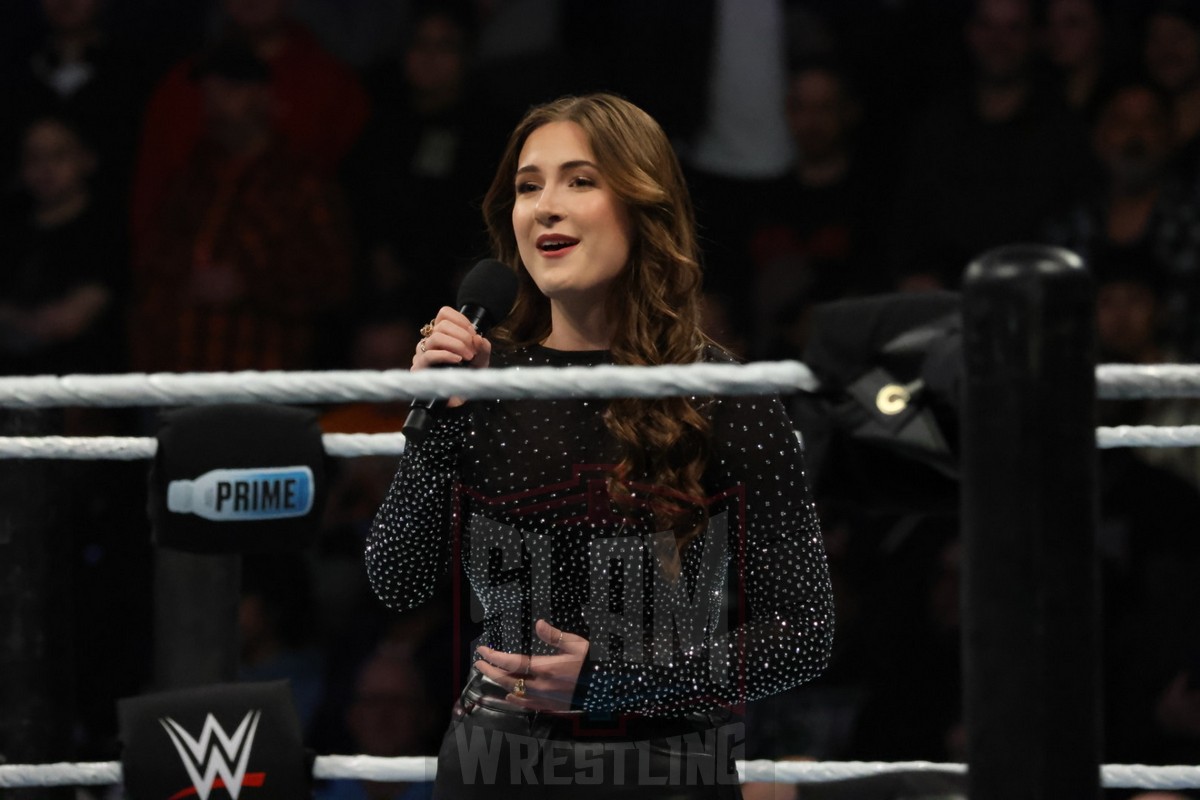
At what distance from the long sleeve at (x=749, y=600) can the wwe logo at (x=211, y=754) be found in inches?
11.4

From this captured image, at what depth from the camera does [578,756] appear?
1150 mm

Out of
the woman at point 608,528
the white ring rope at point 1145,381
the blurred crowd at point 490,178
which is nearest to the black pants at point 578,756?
the woman at point 608,528

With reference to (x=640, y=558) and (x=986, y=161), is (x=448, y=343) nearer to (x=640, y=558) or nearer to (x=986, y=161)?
(x=640, y=558)

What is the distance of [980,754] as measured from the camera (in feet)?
2.62

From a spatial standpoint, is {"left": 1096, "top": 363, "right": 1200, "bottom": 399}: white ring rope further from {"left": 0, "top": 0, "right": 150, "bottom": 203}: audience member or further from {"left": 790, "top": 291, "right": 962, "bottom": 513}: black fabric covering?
{"left": 0, "top": 0, "right": 150, "bottom": 203}: audience member

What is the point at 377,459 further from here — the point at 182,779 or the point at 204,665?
the point at 182,779

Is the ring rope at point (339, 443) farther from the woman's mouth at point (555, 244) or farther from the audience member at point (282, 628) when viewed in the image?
the audience member at point (282, 628)

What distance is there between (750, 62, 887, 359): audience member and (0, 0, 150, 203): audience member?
129 cm

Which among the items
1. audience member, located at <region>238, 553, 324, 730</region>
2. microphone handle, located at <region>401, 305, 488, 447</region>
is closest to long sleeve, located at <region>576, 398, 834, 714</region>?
microphone handle, located at <region>401, 305, 488, 447</region>

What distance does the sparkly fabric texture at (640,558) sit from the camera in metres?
1.17

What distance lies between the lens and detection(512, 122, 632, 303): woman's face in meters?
Answer: 1.24

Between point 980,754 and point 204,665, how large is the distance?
2.69 feet

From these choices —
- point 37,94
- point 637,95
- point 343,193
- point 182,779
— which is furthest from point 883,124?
point 182,779

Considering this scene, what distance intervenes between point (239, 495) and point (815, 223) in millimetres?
1847
